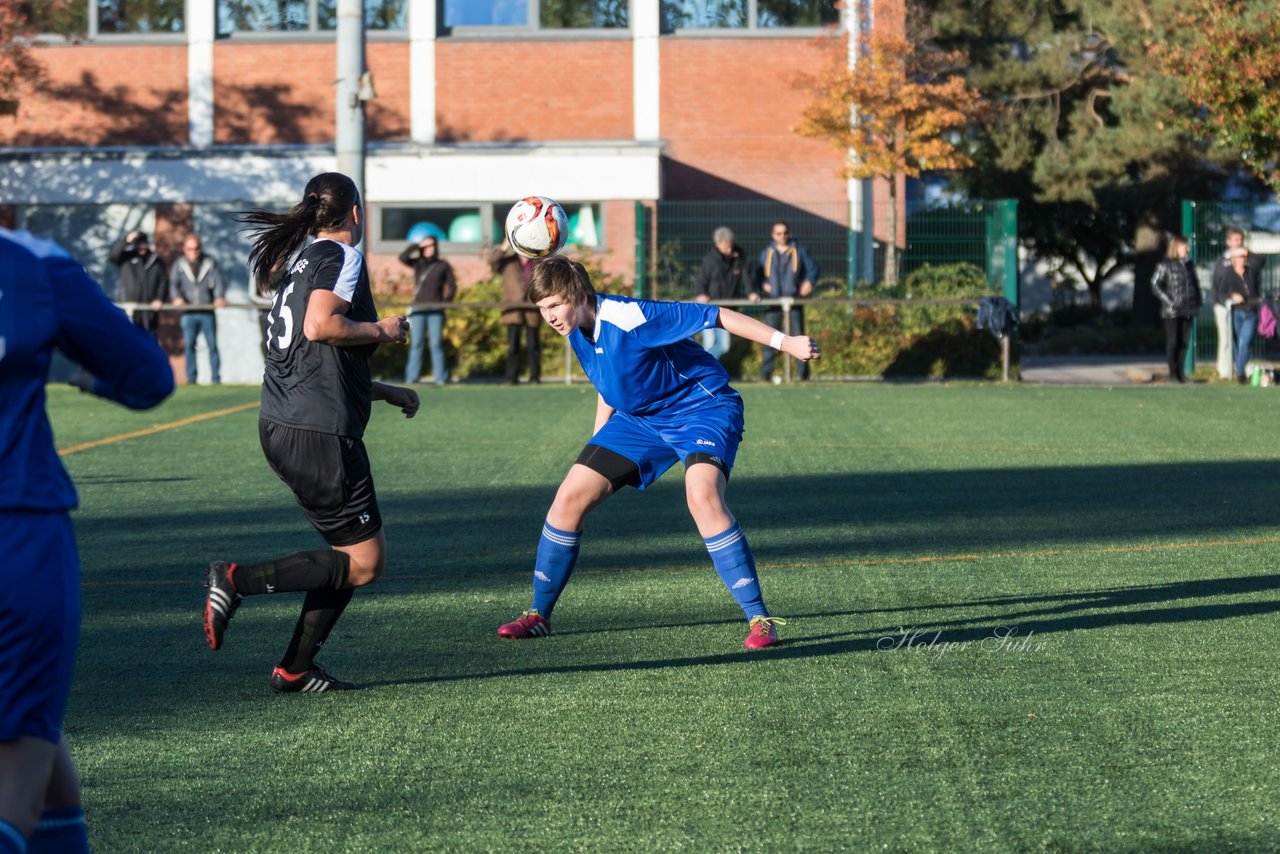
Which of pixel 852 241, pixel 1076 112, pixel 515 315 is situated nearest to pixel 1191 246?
pixel 852 241

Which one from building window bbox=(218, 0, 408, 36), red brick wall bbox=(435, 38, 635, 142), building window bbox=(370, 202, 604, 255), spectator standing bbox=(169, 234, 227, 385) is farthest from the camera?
building window bbox=(218, 0, 408, 36)

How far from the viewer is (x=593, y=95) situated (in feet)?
90.0

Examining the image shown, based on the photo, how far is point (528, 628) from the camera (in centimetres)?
689

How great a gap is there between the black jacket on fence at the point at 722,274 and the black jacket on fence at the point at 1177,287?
5223mm

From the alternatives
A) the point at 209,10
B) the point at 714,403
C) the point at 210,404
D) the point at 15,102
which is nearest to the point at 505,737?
the point at 714,403

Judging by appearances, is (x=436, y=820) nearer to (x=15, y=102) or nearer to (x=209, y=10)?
(x=15, y=102)

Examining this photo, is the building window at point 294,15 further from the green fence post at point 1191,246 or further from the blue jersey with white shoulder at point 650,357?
the blue jersey with white shoulder at point 650,357

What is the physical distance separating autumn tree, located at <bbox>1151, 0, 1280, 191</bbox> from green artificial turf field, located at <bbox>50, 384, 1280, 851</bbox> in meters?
8.79

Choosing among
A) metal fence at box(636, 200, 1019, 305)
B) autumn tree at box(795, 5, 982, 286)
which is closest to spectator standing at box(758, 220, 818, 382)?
metal fence at box(636, 200, 1019, 305)

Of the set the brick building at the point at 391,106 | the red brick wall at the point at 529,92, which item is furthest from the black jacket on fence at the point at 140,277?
the red brick wall at the point at 529,92

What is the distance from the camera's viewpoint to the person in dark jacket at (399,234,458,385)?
21703mm

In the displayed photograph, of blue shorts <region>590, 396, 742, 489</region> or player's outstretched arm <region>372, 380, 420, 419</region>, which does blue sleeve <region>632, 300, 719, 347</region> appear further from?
player's outstretched arm <region>372, 380, 420, 419</region>

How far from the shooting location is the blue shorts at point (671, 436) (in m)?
6.64

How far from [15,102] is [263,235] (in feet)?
69.8
